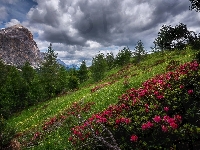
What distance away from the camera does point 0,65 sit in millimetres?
56438

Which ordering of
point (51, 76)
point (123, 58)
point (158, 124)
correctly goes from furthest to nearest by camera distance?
1. point (123, 58)
2. point (51, 76)
3. point (158, 124)

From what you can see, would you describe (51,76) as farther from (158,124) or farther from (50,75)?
(158,124)

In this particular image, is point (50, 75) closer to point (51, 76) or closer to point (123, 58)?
point (51, 76)

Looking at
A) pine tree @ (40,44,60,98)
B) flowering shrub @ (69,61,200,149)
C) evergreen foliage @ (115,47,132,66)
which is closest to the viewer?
flowering shrub @ (69,61,200,149)

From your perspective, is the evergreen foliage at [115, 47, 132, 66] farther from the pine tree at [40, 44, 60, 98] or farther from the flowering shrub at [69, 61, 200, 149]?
the flowering shrub at [69, 61, 200, 149]

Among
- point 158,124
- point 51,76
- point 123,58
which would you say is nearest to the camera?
point 158,124

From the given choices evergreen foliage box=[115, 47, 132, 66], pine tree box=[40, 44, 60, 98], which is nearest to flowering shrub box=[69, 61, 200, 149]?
pine tree box=[40, 44, 60, 98]

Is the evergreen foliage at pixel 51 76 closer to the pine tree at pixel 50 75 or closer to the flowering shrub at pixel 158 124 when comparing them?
the pine tree at pixel 50 75

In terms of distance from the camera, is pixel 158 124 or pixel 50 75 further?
pixel 50 75

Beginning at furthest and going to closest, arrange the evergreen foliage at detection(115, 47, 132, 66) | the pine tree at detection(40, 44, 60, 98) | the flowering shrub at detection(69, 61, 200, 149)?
the evergreen foliage at detection(115, 47, 132, 66) → the pine tree at detection(40, 44, 60, 98) → the flowering shrub at detection(69, 61, 200, 149)

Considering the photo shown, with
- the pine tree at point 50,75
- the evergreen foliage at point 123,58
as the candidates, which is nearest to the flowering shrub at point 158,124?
the pine tree at point 50,75

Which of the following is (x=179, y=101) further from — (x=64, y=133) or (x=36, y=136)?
(x=36, y=136)

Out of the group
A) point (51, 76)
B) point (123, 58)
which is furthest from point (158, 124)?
point (123, 58)

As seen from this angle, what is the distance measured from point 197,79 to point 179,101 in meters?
2.22
